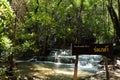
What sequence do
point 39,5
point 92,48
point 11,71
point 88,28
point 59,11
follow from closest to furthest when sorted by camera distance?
point 92,48, point 11,71, point 39,5, point 59,11, point 88,28

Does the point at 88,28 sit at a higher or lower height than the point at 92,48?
higher

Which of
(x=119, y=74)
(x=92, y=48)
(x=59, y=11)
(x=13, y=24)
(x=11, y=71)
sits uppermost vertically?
(x=59, y=11)

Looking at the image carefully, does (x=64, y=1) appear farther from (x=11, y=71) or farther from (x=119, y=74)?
(x=11, y=71)

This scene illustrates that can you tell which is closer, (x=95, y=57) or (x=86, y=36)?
(x=95, y=57)

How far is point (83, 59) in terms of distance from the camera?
965 inches

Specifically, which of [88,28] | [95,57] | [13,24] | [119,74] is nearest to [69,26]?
[88,28]

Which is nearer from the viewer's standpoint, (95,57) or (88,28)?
(95,57)

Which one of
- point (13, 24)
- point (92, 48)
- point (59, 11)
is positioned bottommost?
point (92, 48)

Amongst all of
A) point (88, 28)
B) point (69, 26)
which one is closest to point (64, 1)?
point (69, 26)

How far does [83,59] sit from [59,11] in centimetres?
706

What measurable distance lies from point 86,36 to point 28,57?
51.4ft

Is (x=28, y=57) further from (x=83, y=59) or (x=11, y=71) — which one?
(x=11, y=71)

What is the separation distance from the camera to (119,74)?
13.5m

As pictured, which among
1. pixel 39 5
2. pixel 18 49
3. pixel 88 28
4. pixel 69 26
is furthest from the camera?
pixel 88 28
